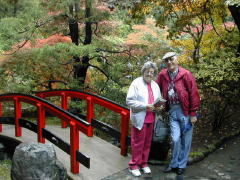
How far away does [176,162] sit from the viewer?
16.2ft

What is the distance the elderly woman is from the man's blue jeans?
0.31 metres

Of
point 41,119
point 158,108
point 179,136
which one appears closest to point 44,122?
point 41,119

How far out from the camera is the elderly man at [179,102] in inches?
179

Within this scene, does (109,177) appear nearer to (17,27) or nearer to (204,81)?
(204,81)

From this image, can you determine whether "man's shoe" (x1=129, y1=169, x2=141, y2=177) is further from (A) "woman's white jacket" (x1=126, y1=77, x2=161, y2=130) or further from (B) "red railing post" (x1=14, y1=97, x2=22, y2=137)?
(B) "red railing post" (x1=14, y1=97, x2=22, y2=137)

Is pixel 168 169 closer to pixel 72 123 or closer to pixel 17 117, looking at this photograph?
pixel 72 123

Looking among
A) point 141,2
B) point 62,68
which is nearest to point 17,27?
point 62,68

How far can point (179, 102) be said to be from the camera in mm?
4664

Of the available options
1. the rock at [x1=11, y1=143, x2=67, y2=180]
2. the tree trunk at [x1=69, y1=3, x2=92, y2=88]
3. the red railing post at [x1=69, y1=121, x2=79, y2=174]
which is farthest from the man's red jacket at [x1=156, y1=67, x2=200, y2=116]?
the tree trunk at [x1=69, y1=3, x2=92, y2=88]

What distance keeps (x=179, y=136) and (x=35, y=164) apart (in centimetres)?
212

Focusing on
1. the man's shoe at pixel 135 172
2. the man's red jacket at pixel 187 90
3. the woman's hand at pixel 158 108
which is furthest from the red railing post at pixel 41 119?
the man's red jacket at pixel 187 90

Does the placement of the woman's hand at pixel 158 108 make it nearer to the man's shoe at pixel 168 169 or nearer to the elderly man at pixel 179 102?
the elderly man at pixel 179 102

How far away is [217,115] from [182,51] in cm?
278

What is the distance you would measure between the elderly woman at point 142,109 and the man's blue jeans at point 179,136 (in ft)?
1.00
